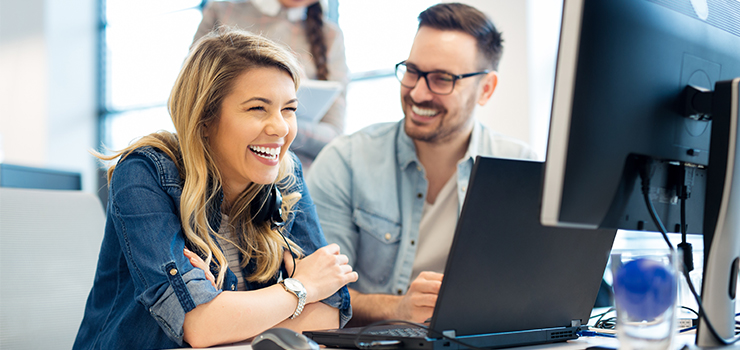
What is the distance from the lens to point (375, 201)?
5.11 ft

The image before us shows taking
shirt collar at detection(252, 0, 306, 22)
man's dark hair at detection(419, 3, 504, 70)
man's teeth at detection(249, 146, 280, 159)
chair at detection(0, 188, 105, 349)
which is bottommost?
chair at detection(0, 188, 105, 349)

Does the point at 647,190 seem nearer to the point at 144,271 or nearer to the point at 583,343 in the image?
the point at 583,343

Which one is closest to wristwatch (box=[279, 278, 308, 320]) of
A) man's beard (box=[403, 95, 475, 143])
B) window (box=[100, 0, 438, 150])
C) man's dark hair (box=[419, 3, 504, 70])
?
man's beard (box=[403, 95, 475, 143])

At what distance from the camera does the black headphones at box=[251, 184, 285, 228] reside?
1195 millimetres

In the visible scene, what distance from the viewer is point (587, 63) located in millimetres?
624

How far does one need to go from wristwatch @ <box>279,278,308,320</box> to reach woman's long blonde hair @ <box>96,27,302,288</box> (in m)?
0.12

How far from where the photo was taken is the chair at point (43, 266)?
1109 mm

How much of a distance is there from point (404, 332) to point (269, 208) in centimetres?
50

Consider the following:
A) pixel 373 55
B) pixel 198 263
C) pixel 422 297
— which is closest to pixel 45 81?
pixel 373 55

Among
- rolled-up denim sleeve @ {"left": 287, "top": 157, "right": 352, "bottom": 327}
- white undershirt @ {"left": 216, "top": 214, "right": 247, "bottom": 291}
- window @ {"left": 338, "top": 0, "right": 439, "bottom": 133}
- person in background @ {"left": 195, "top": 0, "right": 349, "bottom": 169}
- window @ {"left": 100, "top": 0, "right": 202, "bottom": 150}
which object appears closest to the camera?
white undershirt @ {"left": 216, "top": 214, "right": 247, "bottom": 291}

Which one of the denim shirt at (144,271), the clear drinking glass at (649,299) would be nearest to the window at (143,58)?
the denim shirt at (144,271)

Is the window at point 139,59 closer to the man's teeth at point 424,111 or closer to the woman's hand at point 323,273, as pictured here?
the man's teeth at point 424,111

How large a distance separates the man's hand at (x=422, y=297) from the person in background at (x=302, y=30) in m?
0.98

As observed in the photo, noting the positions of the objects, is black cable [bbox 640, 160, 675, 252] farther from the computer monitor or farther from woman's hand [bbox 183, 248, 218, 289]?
woman's hand [bbox 183, 248, 218, 289]
